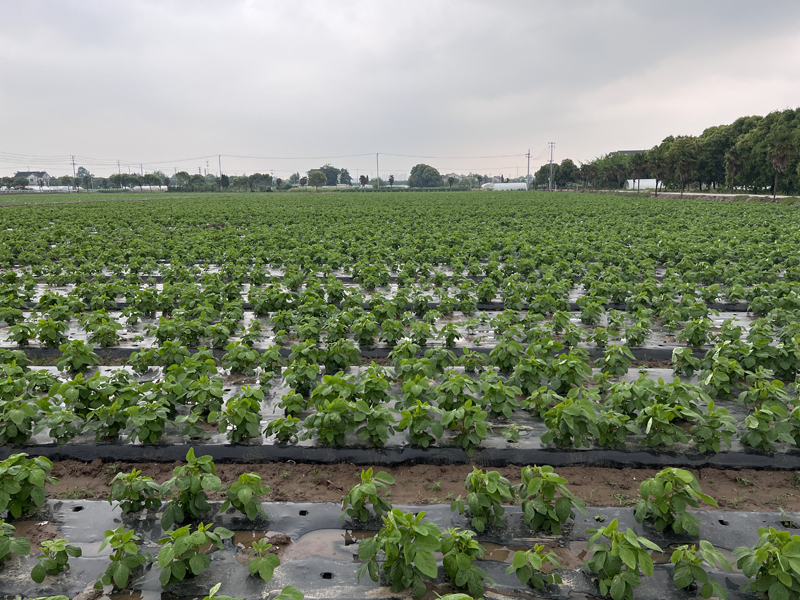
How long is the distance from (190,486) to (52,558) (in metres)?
0.90

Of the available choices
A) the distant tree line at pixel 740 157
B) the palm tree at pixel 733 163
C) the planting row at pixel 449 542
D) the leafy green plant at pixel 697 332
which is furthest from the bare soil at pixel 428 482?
the palm tree at pixel 733 163

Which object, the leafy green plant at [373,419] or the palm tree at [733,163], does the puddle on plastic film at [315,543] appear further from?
the palm tree at [733,163]

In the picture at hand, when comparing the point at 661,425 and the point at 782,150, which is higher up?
the point at 782,150

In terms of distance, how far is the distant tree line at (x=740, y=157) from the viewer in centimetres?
4828

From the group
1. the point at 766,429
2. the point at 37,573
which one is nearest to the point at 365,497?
the point at 37,573

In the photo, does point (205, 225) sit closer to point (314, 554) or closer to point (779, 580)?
point (314, 554)

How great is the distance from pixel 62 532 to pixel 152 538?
0.78 metres

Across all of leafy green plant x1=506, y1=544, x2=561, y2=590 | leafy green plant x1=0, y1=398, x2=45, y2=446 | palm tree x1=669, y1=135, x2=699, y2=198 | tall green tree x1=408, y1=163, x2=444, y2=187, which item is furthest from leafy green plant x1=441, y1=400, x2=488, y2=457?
tall green tree x1=408, y1=163, x2=444, y2=187

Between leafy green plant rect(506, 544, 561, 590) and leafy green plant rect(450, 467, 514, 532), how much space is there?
Answer: 41 centimetres

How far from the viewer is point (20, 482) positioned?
11.6 feet

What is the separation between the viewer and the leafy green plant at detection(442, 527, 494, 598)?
2.89 metres

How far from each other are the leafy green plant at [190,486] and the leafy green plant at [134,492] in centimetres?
13

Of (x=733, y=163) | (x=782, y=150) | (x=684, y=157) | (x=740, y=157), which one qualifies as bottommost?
(x=782, y=150)

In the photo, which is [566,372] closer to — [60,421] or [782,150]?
[60,421]
